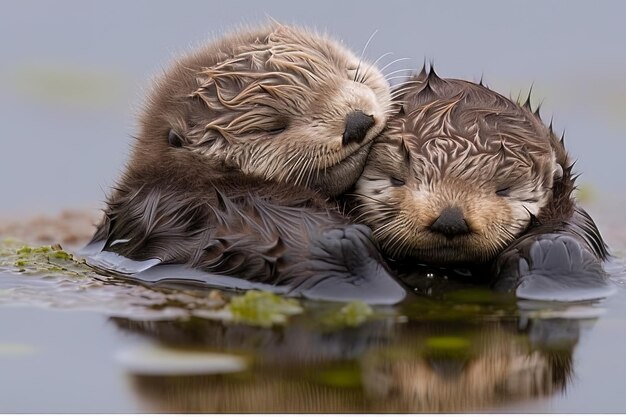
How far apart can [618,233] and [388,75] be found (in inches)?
123

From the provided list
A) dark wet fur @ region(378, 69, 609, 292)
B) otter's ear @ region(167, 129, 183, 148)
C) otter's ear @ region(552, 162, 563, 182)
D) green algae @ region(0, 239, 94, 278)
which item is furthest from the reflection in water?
otter's ear @ region(167, 129, 183, 148)

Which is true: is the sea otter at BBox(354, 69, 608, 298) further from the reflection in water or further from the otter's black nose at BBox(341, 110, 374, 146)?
the reflection in water

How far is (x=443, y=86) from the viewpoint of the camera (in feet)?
24.3

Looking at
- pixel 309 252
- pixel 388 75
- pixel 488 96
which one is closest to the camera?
pixel 309 252

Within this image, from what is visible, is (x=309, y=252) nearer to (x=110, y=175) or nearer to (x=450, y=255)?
(x=450, y=255)

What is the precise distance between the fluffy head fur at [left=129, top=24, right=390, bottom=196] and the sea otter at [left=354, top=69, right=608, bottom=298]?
23 centimetres

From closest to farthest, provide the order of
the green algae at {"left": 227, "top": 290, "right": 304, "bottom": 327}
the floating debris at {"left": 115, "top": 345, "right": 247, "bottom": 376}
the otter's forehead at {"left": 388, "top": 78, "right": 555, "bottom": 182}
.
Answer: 1. the floating debris at {"left": 115, "top": 345, "right": 247, "bottom": 376}
2. the green algae at {"left": 227, "top": 290, "right": 304, "bottom": 327}
3. the otter's forehead at {"left": 388, "top": 78, "right": 555, "bottom": 182}

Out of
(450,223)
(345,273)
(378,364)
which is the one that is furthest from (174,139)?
(378,364)

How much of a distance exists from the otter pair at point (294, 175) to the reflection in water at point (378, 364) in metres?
0.55

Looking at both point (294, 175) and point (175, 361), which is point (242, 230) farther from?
A: point (175, 361)

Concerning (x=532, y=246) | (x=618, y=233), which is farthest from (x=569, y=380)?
(x=618, y=233)

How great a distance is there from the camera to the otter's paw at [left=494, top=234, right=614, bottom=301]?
6.48 meters

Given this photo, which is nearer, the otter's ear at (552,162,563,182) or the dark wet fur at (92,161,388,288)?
the dark wet fur at (92,161,388,288)

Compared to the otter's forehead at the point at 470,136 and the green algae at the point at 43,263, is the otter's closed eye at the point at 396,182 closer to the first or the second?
the otter's forehead at the point at 470,136
